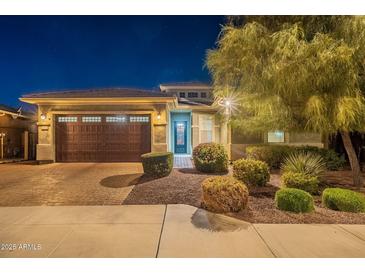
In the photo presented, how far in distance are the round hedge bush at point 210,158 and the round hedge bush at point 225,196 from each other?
4.19 m

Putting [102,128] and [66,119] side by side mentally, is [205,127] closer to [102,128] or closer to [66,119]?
[102,128]

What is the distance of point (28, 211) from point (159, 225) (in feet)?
9.68

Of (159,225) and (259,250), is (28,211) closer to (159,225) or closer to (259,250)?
(159,225)

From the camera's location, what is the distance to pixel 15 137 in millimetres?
15883

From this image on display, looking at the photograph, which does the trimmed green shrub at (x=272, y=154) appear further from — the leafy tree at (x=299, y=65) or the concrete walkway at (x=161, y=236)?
the concrete walkway at (x=161, y=236)

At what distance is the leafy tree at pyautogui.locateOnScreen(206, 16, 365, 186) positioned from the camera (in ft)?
16.4

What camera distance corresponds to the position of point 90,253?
3605mm

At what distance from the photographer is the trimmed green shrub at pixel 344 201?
17.2 ft

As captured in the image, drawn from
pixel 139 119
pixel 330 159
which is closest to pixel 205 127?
pixel 139 119

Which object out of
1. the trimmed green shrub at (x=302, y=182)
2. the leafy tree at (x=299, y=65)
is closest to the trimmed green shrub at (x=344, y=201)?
the trimmed green shrub at (x=302, y=182)

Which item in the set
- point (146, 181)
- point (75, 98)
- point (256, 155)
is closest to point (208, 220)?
point (146, 181)

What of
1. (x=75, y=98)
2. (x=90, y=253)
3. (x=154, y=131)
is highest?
(x=75, y=98)
